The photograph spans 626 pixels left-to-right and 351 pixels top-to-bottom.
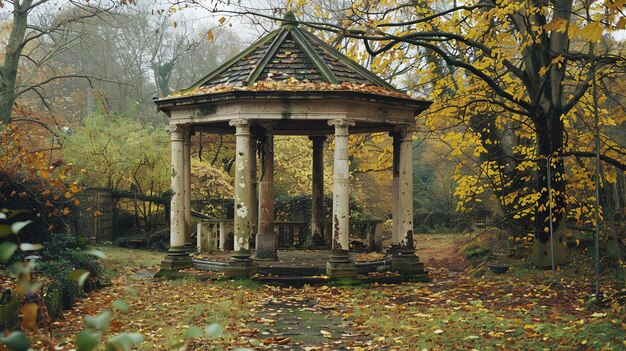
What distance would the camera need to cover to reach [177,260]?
44.0ft

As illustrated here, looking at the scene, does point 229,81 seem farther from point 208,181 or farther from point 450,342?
point 208,181

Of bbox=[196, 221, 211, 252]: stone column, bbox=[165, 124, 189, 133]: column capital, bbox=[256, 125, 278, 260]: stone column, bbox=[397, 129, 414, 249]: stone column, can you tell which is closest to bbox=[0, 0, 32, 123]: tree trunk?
bbox=[196, 221, 211, 252]: stone column

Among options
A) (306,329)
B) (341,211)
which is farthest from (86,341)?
(341,211)

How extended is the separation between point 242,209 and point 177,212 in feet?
6.20

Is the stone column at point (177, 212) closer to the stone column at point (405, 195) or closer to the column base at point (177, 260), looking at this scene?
the column base at point (177, 260)

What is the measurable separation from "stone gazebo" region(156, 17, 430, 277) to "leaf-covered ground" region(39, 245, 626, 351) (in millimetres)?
1041

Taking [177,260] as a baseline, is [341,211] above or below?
above

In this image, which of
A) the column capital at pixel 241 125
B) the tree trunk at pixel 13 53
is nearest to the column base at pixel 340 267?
the column capital at pixel 241 125

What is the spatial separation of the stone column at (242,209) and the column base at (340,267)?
1616 millimetres

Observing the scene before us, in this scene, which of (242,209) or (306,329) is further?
(242,209)

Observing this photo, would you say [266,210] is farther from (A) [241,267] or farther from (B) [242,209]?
(A) [241,267]

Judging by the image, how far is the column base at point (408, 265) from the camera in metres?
13.3

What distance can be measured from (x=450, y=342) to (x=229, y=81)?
8.27 meters

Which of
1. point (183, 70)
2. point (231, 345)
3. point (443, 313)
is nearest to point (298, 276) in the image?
point (443, 313)
